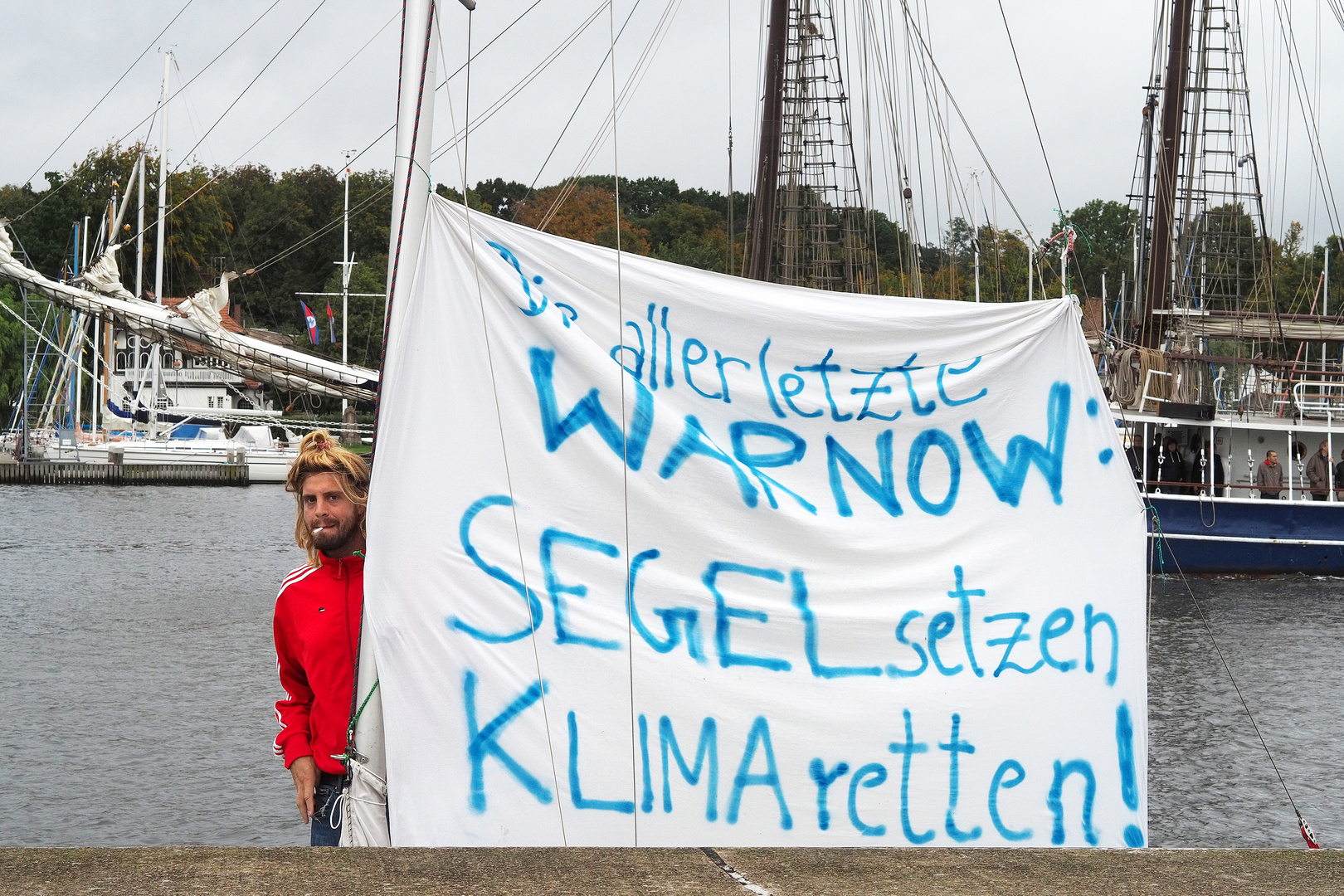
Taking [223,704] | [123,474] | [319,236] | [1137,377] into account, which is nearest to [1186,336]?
[1137,377]

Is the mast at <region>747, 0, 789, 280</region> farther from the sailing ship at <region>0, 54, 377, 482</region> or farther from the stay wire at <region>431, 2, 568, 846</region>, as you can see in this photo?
the sailing ship at <region>0, 54, 377, 482</region>

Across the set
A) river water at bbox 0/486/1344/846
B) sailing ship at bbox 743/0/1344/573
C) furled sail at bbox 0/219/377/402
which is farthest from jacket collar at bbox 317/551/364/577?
furled sail at bbox 0/219/377/402

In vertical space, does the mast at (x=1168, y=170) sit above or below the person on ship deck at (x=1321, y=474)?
above

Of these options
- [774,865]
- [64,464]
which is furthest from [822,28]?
[64,464]

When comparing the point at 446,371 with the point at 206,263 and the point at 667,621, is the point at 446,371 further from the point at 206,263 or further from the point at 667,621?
the point at 206,263

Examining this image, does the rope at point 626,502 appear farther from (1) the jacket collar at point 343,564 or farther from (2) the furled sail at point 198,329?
(2) the furled sail at point 198,329

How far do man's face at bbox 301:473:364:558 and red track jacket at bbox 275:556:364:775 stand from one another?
75 millimetres

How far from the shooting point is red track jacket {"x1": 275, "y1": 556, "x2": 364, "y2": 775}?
13.5ft

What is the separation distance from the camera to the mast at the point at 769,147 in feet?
70.2

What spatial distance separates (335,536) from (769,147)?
19044 millimetres

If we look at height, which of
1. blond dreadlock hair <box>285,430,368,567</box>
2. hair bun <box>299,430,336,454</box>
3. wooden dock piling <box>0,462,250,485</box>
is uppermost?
hair bun <box>299,430,336,454</box>

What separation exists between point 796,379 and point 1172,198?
28.1 meters

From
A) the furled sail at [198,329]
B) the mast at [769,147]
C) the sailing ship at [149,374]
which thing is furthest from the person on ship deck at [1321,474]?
the furled sail at [198,329]

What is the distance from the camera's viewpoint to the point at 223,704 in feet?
46.9
